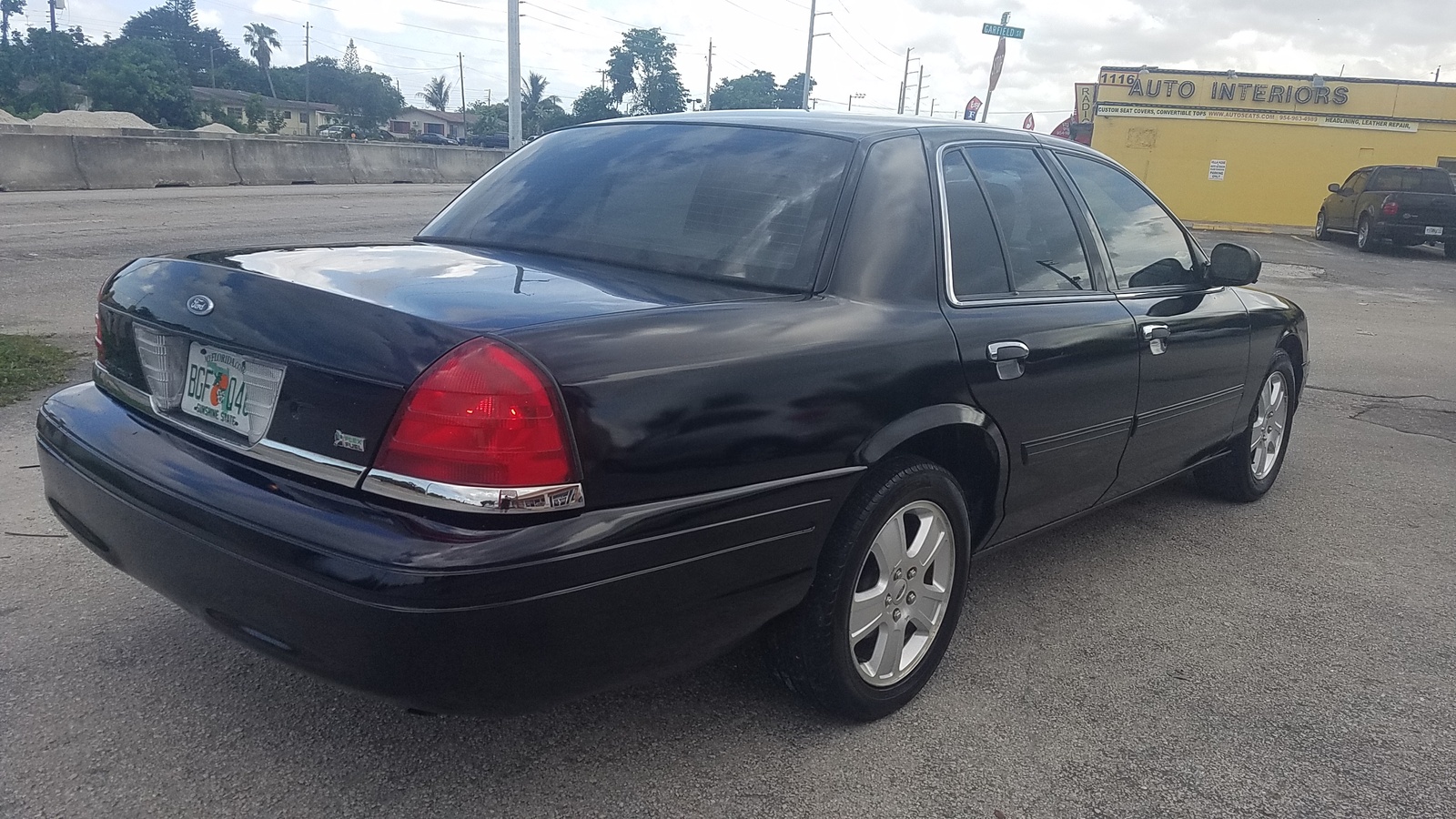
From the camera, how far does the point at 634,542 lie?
2211 mm

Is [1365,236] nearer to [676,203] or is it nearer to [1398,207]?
[1398,207]

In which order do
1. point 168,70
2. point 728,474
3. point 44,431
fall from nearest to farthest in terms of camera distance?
point 728,474
point 44,431
point 168,70

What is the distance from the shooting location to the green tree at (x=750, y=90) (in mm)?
94644

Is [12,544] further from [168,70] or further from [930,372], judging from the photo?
[168,70]

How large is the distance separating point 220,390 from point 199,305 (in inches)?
8.5

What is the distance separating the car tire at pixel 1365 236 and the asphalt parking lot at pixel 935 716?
62.3 feet

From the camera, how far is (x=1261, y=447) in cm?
510

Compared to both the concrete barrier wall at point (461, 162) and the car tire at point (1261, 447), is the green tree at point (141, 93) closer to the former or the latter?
the concrete barrier wall at point (461, 162)

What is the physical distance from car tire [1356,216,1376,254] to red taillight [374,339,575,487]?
2267cm

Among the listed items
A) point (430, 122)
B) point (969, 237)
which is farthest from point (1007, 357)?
point (430, 122)

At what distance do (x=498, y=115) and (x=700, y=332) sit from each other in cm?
10083

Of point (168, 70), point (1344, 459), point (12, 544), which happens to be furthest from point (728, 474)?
point (168, 70)

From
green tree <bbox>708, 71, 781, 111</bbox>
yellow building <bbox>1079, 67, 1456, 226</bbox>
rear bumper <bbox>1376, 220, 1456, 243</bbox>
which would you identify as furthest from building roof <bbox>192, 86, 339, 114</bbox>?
rear bumper <bbox>1376, 220, 1456, 243</bbox>

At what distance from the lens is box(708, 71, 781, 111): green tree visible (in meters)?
94.6
